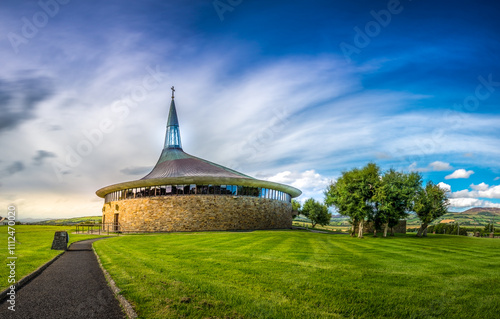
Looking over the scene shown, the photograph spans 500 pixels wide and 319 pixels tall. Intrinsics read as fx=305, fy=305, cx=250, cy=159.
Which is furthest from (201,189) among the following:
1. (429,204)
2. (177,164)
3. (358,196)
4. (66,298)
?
(66,298)

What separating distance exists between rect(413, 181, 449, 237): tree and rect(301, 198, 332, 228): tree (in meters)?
31.9

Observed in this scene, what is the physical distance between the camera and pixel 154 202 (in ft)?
136

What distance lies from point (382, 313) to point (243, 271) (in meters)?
4.41

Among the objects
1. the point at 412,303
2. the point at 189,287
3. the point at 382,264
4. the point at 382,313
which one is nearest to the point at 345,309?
the point at 382,313

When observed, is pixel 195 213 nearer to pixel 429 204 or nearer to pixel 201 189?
pixel 201 189

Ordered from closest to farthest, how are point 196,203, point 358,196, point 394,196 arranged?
point 358,196
point 394,196
point 196,203

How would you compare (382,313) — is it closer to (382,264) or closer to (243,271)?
(243,271)

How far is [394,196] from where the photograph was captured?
3725cm

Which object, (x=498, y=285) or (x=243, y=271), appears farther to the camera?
(x=243, y=271)

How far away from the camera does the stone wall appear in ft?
130

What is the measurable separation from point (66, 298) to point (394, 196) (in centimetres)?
3743

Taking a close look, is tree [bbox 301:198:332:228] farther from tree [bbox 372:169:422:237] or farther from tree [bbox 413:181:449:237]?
tree [bbox 372:169:422:237]

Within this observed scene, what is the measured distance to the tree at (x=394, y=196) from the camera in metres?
34.4

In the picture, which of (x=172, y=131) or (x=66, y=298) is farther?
(x=172, y=131)
